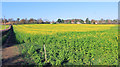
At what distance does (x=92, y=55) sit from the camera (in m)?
7.72

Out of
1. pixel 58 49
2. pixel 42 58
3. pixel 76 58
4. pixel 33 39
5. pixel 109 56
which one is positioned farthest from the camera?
pixel 33 39

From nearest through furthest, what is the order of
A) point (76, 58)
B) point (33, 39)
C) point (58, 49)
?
point (76, 58) → point (58, 49) → point (33, 39)

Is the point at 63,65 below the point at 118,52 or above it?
below

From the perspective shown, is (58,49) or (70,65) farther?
(58,49)

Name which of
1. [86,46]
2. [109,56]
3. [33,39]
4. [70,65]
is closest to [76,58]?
[70,65]

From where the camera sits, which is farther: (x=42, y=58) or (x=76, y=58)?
(x=42, y=58)

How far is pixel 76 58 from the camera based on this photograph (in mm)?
7719

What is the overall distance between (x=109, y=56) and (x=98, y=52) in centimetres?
61

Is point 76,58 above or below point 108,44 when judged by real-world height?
below

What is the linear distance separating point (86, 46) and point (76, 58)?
3.57 ft

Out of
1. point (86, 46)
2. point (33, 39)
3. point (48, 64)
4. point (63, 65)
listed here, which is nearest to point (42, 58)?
point (48, 64)

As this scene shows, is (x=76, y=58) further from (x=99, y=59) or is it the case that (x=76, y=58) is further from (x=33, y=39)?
(x=33, y=39)

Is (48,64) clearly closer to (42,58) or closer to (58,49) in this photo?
(42,58)

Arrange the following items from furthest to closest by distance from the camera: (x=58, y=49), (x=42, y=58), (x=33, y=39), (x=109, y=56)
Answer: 1. (x=33, y=39)
2. (x=58, y=49)
3. (x=42, y=58)
4. (x=109, y=56)
